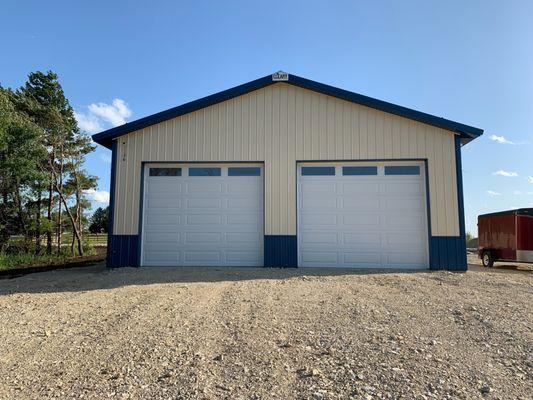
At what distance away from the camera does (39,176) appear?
13781 millimetres

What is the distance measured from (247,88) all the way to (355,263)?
5.58 m

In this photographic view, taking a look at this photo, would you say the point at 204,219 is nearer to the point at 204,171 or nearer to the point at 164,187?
Answer: the point at 204,171

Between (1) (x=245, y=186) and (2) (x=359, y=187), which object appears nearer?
(2) (x=359, y=187)

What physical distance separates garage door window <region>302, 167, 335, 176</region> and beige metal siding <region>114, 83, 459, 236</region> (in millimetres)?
327

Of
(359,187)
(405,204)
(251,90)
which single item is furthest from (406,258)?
(251,90)

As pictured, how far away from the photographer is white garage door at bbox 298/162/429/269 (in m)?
9.94

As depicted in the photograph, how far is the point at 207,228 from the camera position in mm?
10312

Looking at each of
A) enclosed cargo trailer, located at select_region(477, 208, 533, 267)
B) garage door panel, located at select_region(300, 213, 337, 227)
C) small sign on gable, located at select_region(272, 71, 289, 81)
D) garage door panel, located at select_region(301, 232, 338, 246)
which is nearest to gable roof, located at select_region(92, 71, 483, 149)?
small sign on gable, located at select_region(272, 71, 289, 81)

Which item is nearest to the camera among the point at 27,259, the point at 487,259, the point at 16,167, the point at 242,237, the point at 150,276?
the point at 150,276

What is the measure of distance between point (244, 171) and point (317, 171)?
78.9 inches

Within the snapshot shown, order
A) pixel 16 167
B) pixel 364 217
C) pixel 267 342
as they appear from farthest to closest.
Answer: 1. pixel 16 167
2. pixel 364 217
3. pixel 267 342

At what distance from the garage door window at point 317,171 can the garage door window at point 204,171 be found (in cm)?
240

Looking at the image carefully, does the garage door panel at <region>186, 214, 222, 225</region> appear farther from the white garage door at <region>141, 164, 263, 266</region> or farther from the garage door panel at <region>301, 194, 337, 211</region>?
the garage door panel at <region>301, 194, 337, 211</region>

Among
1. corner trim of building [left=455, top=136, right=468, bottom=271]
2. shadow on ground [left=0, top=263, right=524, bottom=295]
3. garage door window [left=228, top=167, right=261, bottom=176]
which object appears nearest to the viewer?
shadow on ground [left=0, top=263, right=524, bottom=295]
